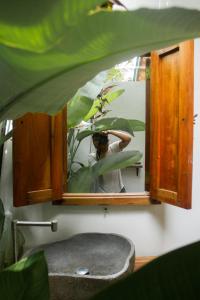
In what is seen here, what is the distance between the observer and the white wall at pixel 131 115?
3.55 ft

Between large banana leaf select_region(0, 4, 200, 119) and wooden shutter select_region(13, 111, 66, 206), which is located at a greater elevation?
large banana leaf select_region(0, 4, 200, 119)

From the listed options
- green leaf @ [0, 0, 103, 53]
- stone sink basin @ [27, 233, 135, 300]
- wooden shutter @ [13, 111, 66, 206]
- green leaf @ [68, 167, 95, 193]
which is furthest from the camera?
green leaf @ [68, 167, 95, 193]

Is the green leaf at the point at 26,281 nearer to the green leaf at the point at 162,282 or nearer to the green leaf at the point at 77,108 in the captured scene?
the green leaf at the point at 162,282

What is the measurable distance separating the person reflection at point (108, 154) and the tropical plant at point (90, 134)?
27mm

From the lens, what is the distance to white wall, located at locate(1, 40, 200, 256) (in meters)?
1.04

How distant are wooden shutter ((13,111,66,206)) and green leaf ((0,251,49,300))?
0.58 meters

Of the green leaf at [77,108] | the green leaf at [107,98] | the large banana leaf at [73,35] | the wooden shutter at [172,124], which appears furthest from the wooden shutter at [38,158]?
the large banana leaf at [73,35]

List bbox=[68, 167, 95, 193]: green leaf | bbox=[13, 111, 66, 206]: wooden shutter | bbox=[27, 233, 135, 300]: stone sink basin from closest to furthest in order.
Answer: bbox=[13, 111, 66, 206]: wooden shutter
bbox=[27, 233, 135, 300]: stone sink basin
bbox=[68, 167, 95, 193]: green leaf

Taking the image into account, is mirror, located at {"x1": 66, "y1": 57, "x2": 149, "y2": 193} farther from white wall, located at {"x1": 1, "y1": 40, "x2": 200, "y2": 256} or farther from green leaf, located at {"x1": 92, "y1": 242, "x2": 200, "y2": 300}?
green leaf, located at {"x1": 92, "y1": 242, "x2": 200, "y2": 300}

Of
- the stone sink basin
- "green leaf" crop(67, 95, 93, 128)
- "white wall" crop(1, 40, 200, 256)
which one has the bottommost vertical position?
the stone sink basin

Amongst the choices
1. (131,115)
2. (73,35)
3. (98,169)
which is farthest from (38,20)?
(131,115)

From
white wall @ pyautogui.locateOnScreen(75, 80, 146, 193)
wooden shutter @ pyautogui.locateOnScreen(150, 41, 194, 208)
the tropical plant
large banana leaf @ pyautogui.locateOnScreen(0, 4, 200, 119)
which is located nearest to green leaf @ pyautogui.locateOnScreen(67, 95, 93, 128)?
the tropical plant

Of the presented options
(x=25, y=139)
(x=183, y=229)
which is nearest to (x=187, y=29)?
(x=25, y=139)

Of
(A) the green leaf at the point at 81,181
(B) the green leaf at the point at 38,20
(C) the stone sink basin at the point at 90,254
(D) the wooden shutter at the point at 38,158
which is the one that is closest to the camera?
(B) the green leaf at the point at 38,20
